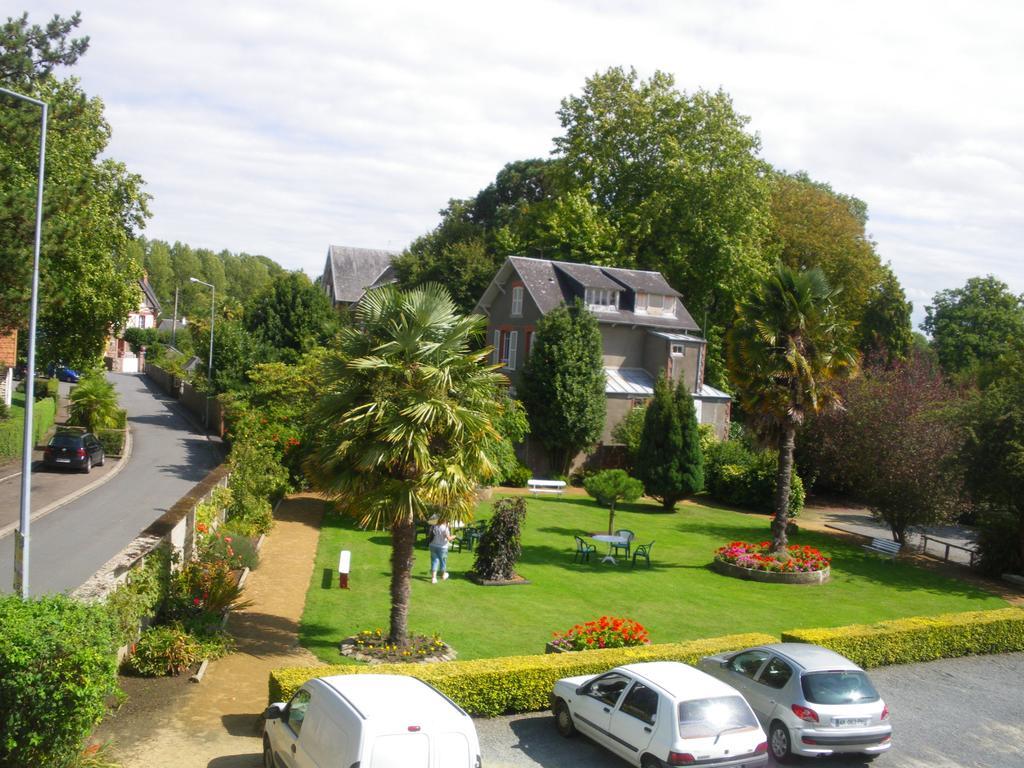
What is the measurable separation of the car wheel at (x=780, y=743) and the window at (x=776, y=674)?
1.99ft

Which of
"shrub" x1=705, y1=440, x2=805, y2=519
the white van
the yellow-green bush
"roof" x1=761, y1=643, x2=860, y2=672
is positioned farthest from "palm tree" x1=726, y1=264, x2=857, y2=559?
the white van

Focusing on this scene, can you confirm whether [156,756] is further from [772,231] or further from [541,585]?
[772,231]

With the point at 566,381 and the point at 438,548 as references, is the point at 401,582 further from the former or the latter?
the point at 566,381

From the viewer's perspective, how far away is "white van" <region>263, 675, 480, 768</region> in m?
9.53

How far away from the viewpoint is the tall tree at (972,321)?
2943 inches

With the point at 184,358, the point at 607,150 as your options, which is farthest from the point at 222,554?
the point at 184,358

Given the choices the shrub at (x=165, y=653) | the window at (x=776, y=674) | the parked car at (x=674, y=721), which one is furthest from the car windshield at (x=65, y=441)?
the window at (x=776, y=674)

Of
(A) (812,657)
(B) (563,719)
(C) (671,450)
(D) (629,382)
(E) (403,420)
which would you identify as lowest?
(B) (563,719)

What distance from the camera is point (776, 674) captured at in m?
14.3

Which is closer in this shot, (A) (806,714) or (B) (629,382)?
(A) (806,714)

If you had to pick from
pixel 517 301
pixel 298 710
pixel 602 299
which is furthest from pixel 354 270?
pixel 298 710

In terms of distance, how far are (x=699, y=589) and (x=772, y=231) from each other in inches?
1543

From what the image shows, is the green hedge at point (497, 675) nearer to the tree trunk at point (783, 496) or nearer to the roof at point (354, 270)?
the tree trunk at point (783, 496)

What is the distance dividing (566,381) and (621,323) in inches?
297
